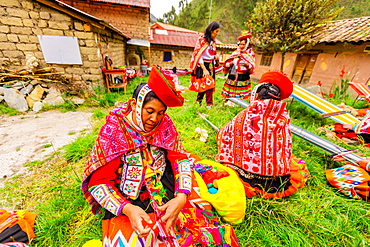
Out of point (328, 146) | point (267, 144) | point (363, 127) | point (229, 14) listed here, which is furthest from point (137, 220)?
point (229, 14)

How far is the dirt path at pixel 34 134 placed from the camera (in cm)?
228

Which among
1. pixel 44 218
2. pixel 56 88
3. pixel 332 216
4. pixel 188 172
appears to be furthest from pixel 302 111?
pixel 56 88

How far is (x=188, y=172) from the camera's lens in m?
1.31

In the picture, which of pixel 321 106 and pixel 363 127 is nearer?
pixel 363 127

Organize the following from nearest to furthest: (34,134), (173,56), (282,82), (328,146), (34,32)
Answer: (282,82) < (328,146) < (34,134) < (34,32) < (173,56)

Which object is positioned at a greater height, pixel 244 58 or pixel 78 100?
pixel 244 58

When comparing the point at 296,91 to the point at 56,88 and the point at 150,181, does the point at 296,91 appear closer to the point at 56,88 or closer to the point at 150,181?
the point at 150,181

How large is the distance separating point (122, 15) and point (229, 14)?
103 feet

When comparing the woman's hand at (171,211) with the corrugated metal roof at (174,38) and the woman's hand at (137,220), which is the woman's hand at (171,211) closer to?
the woman's hand at (137,220)

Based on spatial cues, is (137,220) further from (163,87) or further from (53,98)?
(53,98)

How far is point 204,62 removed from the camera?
12.9 feet

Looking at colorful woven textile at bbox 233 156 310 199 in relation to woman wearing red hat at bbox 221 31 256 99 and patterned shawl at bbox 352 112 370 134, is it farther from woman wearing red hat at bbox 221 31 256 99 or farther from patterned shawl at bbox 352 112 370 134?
woman wearing red hat at bbox 221 31 256 99

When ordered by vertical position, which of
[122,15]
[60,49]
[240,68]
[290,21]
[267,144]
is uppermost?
[122,15]

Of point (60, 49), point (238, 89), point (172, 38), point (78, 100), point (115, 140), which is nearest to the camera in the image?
point (115, 140)
